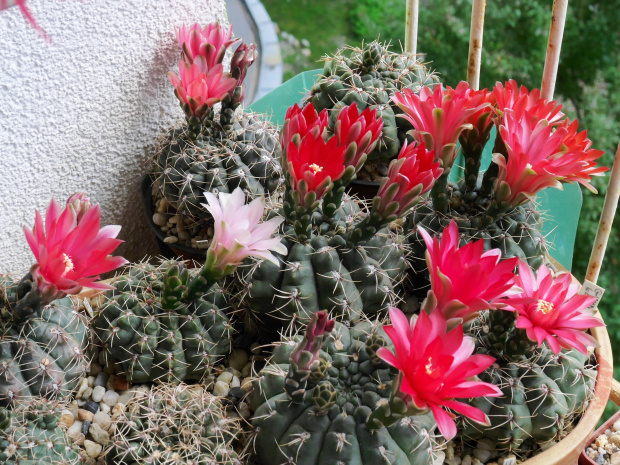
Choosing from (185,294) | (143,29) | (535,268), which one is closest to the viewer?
(185,294)

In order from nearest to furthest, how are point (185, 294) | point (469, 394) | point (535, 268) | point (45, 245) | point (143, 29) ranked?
point (469, 394)
point (45, 245)
point (185, 294)
point (535, 268)
point (143, 29)

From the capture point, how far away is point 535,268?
1.12 meters

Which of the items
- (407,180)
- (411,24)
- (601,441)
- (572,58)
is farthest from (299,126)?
(572,58)

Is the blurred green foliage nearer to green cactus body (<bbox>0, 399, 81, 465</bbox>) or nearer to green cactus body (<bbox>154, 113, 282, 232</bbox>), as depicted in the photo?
green cactus body (<bbox>154, 113, 282, 232</bbox>)

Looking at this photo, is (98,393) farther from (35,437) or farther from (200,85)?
(200,85)

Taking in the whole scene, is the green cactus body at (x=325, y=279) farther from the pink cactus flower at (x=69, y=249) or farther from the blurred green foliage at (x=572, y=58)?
the blurred green foliage at (x=572, y=58)

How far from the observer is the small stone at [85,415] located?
100 centimetres

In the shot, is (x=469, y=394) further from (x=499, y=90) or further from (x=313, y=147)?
(x=499, y=90)

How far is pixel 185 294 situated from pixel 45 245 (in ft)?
0.72

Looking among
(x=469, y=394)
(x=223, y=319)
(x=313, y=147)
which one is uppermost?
(x=313, y=147)

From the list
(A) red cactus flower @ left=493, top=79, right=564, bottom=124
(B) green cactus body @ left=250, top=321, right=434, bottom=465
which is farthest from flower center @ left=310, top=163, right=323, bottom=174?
(A) red cactus flower @ left=493, top=79, right=564, bottom=124

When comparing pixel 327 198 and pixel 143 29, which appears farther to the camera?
pixel 143 29

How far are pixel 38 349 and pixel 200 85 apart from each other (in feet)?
1.72

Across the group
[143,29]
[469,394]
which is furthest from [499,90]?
[143,29]
